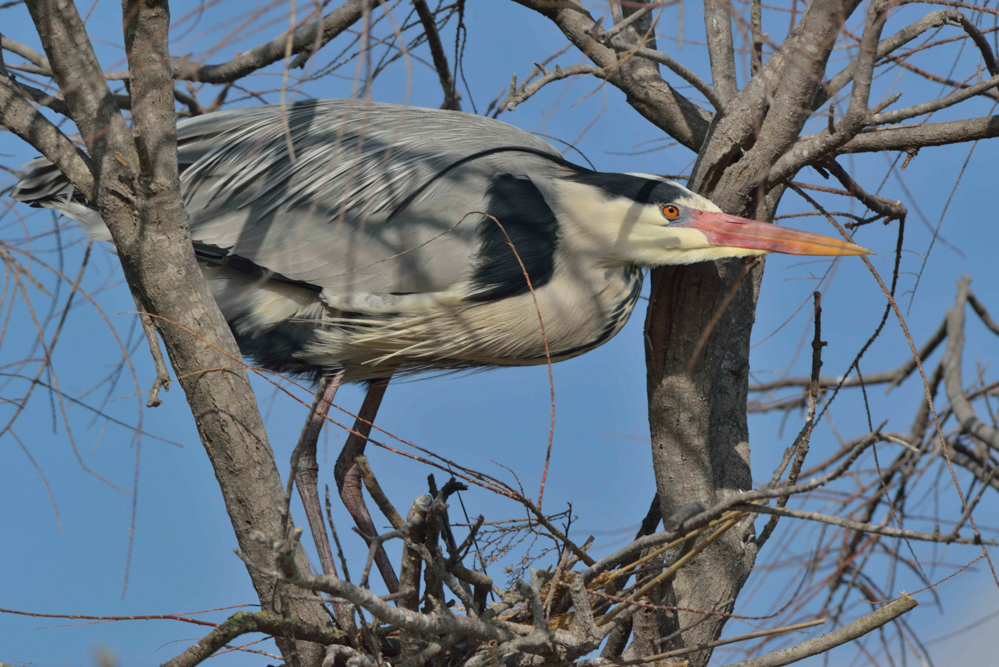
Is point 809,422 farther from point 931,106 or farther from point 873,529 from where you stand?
point 873,529

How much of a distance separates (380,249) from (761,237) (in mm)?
920

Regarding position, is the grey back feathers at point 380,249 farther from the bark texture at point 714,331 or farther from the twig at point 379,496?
the twig at point 379,496

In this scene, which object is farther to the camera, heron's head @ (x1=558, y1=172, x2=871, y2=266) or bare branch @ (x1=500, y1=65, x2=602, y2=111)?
heron's head @ (x1=558, y1=172, x2=871, y2=266)

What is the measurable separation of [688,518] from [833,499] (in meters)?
0.58

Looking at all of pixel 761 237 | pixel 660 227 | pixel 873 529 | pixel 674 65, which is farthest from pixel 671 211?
pixel 873 529

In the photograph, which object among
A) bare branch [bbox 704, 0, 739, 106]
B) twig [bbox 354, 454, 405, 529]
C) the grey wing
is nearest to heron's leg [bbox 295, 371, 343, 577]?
the grey wing

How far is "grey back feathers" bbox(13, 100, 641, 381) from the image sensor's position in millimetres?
2270

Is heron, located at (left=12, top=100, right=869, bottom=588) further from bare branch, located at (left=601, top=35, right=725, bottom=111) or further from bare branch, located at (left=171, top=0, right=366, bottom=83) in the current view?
bare branch, located at (left=601, top=35, right=725, bottom=111)

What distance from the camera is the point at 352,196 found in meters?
2.43

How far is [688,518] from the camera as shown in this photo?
1.40m

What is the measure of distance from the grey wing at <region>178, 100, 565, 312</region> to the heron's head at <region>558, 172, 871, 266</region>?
0.13 m

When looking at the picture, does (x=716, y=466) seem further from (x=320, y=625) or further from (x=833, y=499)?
(x=320, y=625)

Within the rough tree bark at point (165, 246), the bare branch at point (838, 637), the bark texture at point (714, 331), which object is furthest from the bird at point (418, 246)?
the bare branch at point (838, 637)

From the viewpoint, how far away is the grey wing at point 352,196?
2270 millimetres
